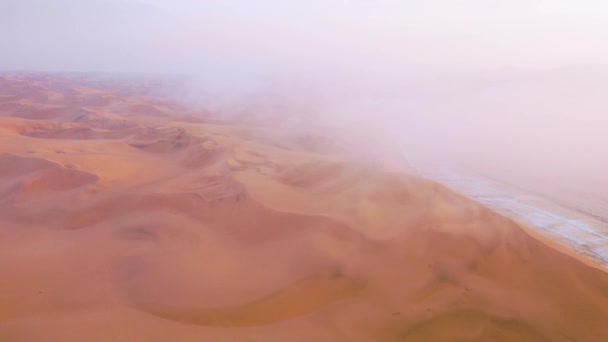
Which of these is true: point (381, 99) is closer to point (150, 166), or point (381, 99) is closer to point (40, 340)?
point (150, 166)

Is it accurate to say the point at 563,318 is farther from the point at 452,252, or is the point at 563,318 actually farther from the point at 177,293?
the point at 177,293

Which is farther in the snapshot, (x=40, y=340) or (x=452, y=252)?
(x=452, y=252)

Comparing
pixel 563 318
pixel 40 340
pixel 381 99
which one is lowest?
pixel 40 340

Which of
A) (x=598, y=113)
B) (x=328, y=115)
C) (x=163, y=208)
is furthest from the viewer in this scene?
(x=328, y=115)

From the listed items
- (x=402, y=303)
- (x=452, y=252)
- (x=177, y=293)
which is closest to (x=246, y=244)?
(x=177, y=293)

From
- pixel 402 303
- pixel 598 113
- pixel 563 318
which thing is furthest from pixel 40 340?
pixel 598 113

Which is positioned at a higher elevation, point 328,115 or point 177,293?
point 328,115

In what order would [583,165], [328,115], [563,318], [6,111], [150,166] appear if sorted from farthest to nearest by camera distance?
[6,111] → [328,115] → [583,165] → [150,166] → [563,318]
